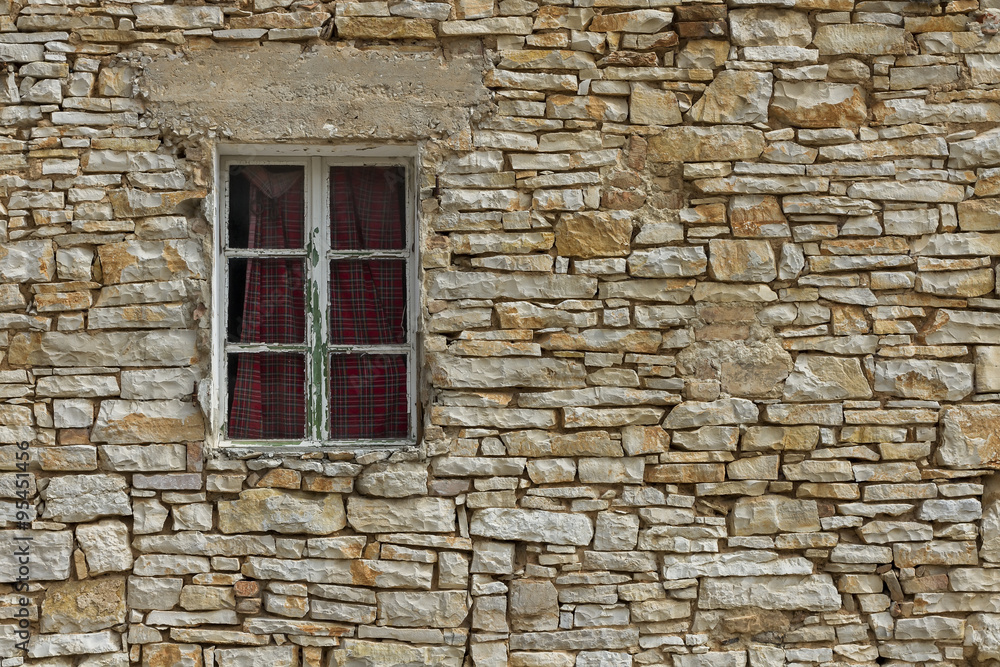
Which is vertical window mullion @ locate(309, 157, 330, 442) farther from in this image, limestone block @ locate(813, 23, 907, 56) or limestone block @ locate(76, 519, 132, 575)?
limestone block @ locate(813, 23, 907, 56)

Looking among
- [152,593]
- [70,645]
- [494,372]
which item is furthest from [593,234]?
[70,645]

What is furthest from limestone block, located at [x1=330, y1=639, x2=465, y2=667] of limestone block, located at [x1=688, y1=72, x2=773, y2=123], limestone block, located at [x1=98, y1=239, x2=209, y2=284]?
limestone block, located at [x1=688, y1=72, x2=773, y2=123]

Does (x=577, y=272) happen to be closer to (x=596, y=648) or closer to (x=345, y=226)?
(x=345, y=226)

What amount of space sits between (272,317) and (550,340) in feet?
3.74

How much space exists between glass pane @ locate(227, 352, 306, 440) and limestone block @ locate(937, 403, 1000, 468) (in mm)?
2558

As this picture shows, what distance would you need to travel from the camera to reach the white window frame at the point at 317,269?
3209mm

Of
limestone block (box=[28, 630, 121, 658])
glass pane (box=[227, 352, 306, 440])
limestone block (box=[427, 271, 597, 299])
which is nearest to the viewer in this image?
limestone block (box=[28, 630, 121, 658])

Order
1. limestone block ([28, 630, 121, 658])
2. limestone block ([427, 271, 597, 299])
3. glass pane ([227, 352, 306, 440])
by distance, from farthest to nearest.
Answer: glass pane ([227, 352, 306, 440]) < limestone block ([427, 271, 597, 299]) < limestone block ([28, 630, 121, 658])

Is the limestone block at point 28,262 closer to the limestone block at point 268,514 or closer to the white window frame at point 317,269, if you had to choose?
the white window frame at point 317,269

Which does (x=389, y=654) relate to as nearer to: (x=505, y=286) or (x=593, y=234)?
(x=505, y=286)

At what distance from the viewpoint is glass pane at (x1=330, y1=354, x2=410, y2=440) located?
326 cm

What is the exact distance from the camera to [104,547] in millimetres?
3027

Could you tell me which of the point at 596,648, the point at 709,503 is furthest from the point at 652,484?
the point at 596,648

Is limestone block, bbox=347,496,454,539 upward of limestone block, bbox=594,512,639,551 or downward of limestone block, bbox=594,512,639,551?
upward
